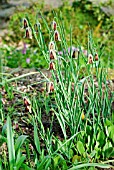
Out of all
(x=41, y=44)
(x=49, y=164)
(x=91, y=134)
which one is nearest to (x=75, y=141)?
(x=91, y=134)

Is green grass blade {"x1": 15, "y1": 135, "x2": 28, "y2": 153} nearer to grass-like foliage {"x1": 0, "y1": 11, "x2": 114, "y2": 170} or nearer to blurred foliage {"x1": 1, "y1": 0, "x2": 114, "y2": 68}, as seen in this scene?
grass-like foliage {"x1": 0, "y1": 11, "x2": 114, "y2": 170}

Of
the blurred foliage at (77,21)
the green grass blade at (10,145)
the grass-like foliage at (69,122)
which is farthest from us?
the blurred foliage at (77,21)

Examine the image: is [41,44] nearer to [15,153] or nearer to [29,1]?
[15,153]

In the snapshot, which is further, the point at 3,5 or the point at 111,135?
the point at 3,5

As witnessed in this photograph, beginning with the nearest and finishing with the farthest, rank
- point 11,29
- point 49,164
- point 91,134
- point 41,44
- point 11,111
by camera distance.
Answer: point 49,164
point 41,44
point 91,134
point 11,111
point 11,29

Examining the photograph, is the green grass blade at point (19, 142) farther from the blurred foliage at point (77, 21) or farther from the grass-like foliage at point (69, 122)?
the blurred foliage at point (77, 21)

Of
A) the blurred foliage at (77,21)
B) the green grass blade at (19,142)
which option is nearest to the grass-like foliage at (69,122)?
the green grass blade at (19,142)

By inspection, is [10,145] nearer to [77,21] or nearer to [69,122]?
[69,122]

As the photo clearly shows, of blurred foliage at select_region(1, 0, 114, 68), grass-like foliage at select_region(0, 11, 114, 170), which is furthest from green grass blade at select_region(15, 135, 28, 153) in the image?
blurred foliage at select_region(1, 0, 114, 68)
